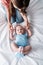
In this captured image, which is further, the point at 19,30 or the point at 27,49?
the point at 19,30

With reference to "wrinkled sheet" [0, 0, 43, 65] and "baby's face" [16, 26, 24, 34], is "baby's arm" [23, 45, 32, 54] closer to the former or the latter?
"wrinkled sheet" [0, 0, 43, 65]

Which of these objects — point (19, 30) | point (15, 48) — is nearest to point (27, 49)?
point (15, 48)

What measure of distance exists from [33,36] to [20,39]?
11cm

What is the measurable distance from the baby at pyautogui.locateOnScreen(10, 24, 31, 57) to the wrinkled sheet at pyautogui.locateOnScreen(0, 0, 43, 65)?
3 centimetres

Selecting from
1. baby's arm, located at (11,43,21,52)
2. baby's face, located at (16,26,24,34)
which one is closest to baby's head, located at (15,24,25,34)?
baby's face, located at (16,26,24,34)

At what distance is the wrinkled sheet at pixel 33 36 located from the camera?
1059mm

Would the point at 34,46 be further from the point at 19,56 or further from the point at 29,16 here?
the point at 29,16

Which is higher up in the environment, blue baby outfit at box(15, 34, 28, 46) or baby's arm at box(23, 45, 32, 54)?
blue baby outfit at box(15, 34, 28, 46)

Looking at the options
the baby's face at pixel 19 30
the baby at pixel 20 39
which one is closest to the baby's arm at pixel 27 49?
the baby at pixel 20 39

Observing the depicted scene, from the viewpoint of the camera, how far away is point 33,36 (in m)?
1.23

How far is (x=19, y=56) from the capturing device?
1.07 metres

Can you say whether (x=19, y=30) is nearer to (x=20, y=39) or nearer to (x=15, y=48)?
(x=20, y=39)

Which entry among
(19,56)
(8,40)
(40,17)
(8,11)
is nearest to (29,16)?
(40,17)

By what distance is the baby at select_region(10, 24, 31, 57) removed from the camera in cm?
109
